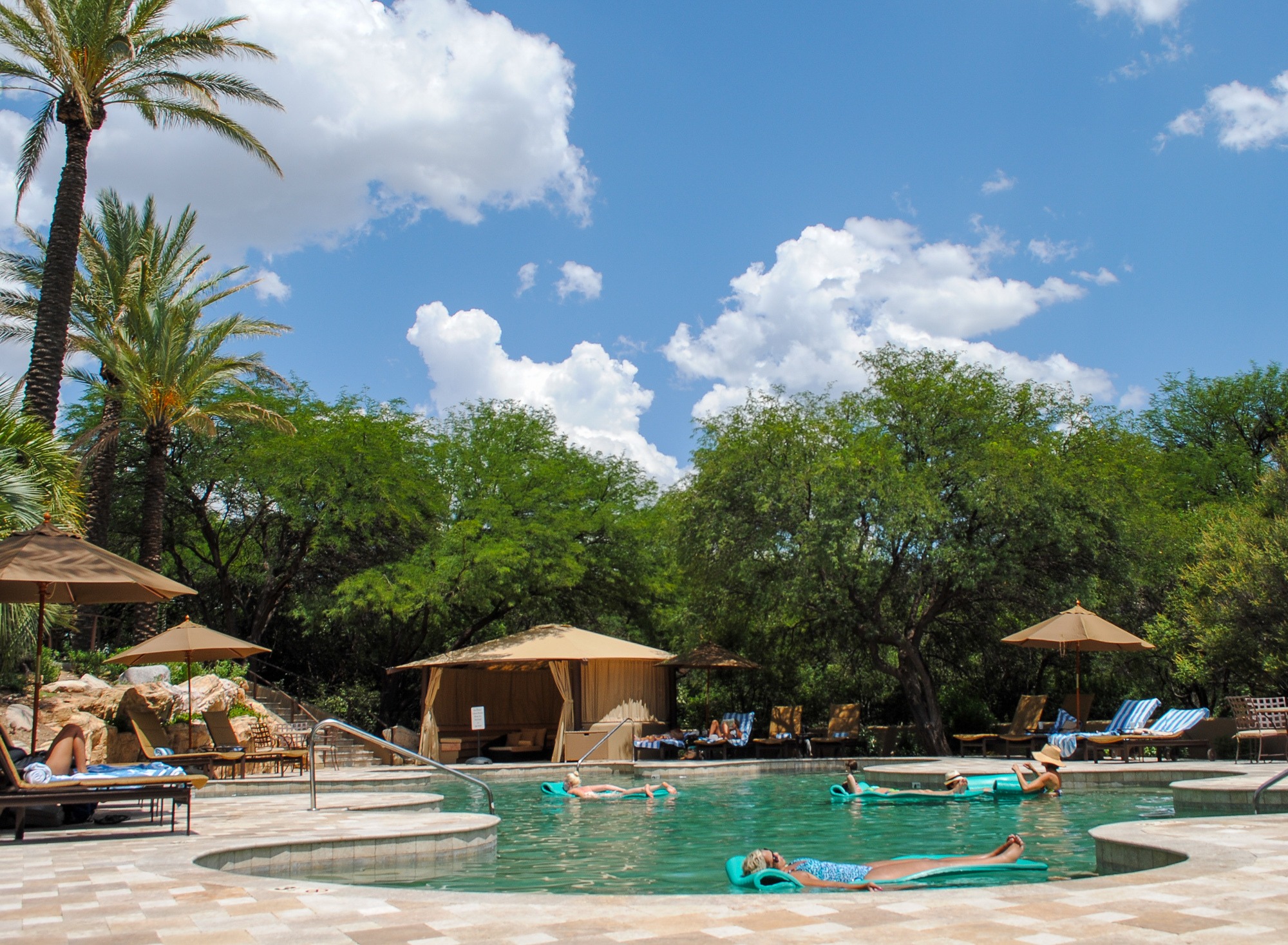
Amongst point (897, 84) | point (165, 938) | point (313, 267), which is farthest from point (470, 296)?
point (165, 938)

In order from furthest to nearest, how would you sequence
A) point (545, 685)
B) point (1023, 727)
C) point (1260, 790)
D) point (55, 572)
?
point (545, 685)
point (1023, 727)
point (1260, 790)
point (55, 572)

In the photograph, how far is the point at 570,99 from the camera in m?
15.5

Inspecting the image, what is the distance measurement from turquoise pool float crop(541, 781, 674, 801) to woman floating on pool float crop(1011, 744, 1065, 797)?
5066mm

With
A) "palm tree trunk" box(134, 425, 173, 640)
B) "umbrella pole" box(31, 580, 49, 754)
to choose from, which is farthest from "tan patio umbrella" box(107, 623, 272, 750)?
"umbrella pole" box(31, 580, 49, 754)

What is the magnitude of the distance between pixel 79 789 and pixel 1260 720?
14570 mm

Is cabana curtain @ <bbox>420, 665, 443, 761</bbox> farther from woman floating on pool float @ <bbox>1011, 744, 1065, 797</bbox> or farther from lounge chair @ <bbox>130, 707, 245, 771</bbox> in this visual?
woman floating on pool float @ <bbox>1011, 744, 1065, 797</bbox>

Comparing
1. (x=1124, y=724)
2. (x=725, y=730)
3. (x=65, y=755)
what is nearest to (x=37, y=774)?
(x=65, y=755)

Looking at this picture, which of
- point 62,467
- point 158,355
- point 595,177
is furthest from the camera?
point 158,355

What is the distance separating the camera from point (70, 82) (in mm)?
15766

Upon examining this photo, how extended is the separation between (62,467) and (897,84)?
45.2 ft

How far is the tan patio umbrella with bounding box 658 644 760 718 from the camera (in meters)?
21.7

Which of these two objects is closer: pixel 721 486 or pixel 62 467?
pixel 62 467

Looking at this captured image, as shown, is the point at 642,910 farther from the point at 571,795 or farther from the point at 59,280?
the point at 59,280

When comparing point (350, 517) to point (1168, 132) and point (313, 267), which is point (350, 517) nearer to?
point (313, 267)
